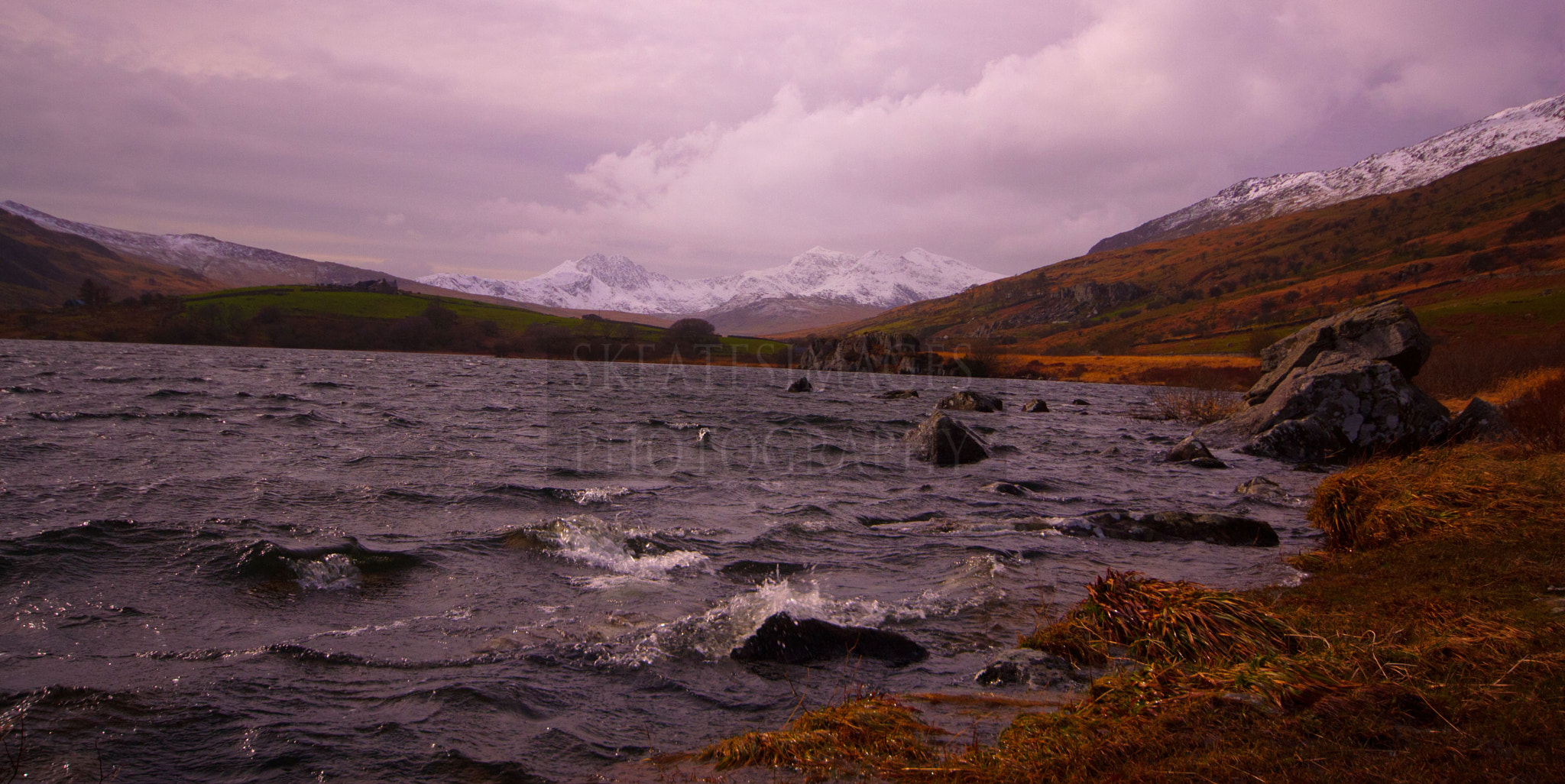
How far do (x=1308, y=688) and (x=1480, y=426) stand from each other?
749 inches

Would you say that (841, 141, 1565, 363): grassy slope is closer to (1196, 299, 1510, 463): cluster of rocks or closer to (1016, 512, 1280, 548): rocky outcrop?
(1196, 299, 1510, 463): cluster of rocks

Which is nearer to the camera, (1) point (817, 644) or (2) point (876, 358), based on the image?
(1) point (817, 644)

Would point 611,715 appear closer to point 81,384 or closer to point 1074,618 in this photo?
point 1074,618

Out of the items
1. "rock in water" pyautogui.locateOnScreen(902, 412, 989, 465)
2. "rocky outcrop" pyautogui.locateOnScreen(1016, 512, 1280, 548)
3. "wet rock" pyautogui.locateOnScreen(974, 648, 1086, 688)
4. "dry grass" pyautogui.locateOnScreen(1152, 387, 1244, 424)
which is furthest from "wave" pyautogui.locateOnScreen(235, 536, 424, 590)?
"dry grass" pyautogui.locateOnScreen(1152, 387, 1244, 424)

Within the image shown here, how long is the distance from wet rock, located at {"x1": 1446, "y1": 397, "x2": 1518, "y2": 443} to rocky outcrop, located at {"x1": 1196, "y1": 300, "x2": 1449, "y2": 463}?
619 mm

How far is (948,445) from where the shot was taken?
75.9 ft

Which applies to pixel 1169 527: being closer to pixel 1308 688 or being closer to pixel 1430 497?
pixel 1430 497

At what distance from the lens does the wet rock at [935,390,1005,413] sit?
143 feet

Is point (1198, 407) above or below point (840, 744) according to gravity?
above

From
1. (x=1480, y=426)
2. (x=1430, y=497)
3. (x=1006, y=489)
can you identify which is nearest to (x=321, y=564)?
(x=1006, y=489)

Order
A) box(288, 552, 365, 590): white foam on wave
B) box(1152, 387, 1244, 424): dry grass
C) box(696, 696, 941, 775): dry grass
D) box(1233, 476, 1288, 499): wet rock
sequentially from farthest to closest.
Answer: box(1152, 387, 1244, 424): dry grass < box(1233, 476, 1288, 499): wet rock < box(288, 552, 365, 590): white foam on wave < box(696, 696, 941, 775): dry grass

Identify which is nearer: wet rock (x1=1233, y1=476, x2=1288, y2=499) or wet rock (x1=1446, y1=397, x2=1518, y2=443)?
wet rock (x1=1233, y1=476, x2=1288, y2=499)

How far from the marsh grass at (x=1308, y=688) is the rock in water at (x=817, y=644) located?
1.47 meters

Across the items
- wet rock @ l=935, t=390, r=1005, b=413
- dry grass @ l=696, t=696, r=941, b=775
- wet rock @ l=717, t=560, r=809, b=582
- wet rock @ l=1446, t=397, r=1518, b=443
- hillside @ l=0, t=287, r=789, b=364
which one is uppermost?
hillside @ l=0, t=287, r=789, b=364
